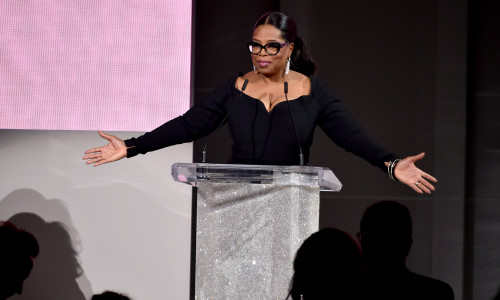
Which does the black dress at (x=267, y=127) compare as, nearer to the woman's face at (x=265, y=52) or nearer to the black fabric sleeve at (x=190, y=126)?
the black fabric sleeve at (x=190, y=126)

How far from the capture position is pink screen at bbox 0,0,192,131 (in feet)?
11.7

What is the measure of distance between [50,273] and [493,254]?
8.15 ft

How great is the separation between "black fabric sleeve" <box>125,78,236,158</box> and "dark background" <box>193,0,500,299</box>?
118 centimetres

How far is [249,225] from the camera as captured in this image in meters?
2.00

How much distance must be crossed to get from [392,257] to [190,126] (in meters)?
0.95

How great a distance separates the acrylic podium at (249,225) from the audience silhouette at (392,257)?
0.29 meters

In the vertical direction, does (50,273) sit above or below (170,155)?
below

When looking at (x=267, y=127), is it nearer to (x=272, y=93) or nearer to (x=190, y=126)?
(x=272, y=93)

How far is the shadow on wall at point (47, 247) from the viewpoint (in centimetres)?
352

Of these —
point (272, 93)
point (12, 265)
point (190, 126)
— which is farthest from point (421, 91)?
point (12, 265)

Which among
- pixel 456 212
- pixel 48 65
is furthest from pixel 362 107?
pixel 48 65

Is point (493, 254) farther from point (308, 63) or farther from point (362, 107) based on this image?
point (308, 63)

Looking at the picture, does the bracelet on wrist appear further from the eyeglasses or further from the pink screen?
the pink screen

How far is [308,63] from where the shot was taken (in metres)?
2.70
